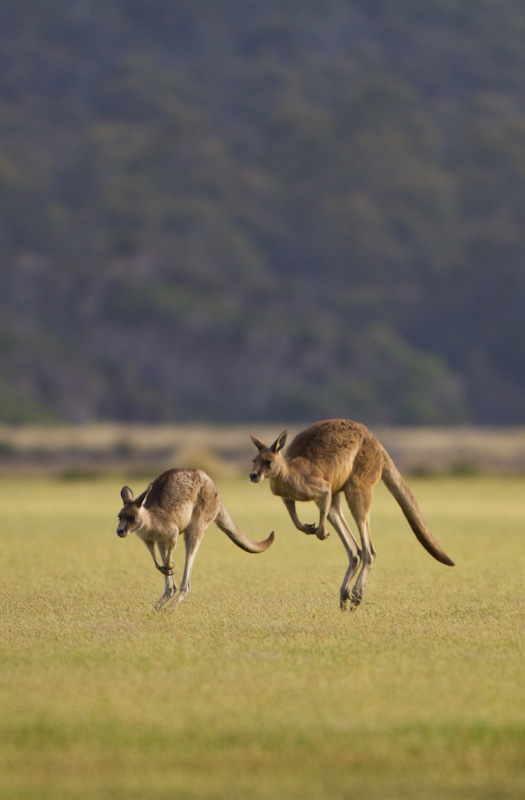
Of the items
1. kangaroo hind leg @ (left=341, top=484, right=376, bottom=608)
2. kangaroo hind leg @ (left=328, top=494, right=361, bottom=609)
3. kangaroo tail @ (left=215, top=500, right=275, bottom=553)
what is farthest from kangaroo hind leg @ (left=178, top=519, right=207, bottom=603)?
kangaroo hind leg @ (left=341, top=484, right=376, bottom=608)

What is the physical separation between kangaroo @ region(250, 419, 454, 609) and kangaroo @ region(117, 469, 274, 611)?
1.53 feet

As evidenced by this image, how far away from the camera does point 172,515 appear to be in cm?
884

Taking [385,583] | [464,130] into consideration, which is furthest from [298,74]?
[385,583]

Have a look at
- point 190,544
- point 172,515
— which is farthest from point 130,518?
point 190,544

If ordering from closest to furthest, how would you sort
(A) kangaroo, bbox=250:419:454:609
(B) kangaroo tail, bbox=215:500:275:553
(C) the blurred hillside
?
(A) kangaroo, bbox=250:419:454:609 → (B) kangaroo tail, bbox=215:500:275:553 → (C) the blurred hillside

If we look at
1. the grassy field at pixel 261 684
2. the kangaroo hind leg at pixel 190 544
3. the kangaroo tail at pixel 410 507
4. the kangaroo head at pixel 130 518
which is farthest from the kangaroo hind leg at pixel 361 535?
the kangaroo head at pixel 130 518

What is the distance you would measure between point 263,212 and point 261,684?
3542 inches

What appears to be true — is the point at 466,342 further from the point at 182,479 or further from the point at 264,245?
the point at 182,479

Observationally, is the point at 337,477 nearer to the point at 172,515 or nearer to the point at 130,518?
the point at 172,515

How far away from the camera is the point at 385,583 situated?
438 inches

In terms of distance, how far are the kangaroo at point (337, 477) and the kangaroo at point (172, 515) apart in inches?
18.3

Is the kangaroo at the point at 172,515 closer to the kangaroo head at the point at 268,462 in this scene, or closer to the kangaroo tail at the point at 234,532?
the kangaroo tail at the point at 234,532

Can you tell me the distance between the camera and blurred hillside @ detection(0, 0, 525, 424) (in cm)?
7881

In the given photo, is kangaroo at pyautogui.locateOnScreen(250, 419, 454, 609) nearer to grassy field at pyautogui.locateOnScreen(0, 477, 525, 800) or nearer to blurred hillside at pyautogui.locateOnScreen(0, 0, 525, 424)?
grassy field at pyautogui.locateOnScreen(0, 477, 525, 800)
